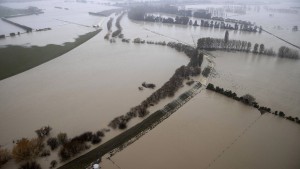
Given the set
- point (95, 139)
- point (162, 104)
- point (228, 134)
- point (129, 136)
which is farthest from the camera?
point (162, 104)

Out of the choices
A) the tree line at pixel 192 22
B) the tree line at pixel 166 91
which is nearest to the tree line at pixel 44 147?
the tree line at pixel 166 91

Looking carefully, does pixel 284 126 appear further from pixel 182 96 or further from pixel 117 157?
pixel 117 157

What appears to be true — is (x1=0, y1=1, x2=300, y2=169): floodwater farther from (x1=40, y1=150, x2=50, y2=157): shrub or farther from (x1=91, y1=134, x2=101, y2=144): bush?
(x1=91, y1=134, x2=101, y2=144): bush

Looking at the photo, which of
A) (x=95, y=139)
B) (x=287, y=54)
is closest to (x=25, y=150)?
(x=95, y=139)

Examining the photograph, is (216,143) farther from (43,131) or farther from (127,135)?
(43,131)

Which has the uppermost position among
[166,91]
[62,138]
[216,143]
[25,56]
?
[25,56]

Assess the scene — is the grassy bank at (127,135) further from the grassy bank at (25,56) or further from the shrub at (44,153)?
the grassy bank at (25,56)

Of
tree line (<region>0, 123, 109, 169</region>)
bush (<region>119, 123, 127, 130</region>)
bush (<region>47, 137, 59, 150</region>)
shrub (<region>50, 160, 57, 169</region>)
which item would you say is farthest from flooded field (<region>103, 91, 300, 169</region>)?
bush (<region>47, 137, 59, 150</region>)
